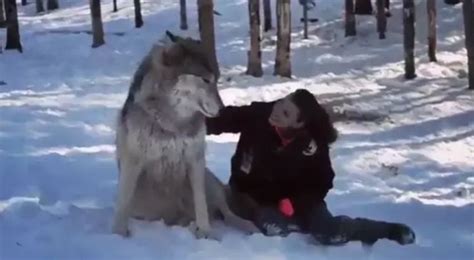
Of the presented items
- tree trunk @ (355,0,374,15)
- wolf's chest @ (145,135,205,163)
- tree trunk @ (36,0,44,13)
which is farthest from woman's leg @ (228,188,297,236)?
tree trunk @ (36,0,44,13)

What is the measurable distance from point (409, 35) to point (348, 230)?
15.2 meters

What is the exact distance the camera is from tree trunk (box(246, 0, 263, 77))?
64.6 feet

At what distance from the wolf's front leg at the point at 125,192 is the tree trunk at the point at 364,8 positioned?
24.0 metres

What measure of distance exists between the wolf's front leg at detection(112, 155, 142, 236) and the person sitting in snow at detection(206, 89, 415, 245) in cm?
70

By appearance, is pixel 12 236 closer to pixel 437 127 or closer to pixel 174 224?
pixel 174 224

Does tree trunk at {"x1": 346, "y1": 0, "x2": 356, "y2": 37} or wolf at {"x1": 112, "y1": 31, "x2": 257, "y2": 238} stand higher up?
wolf at {"x1": 112, "y1": 31, "x2": 257, "y2": 238}

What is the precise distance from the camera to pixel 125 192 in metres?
6.18

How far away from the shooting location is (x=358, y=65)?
2320cm

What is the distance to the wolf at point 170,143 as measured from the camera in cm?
571

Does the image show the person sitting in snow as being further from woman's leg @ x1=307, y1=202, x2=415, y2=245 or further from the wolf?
the wolf

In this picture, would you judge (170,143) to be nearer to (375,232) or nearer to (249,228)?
(249,228)

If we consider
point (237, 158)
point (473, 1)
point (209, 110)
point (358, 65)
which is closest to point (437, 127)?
point (473, 1)

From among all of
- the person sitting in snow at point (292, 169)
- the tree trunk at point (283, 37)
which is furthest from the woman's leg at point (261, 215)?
the tree trunk at point (283, 37)

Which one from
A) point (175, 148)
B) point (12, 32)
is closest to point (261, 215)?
point (175, 148)
